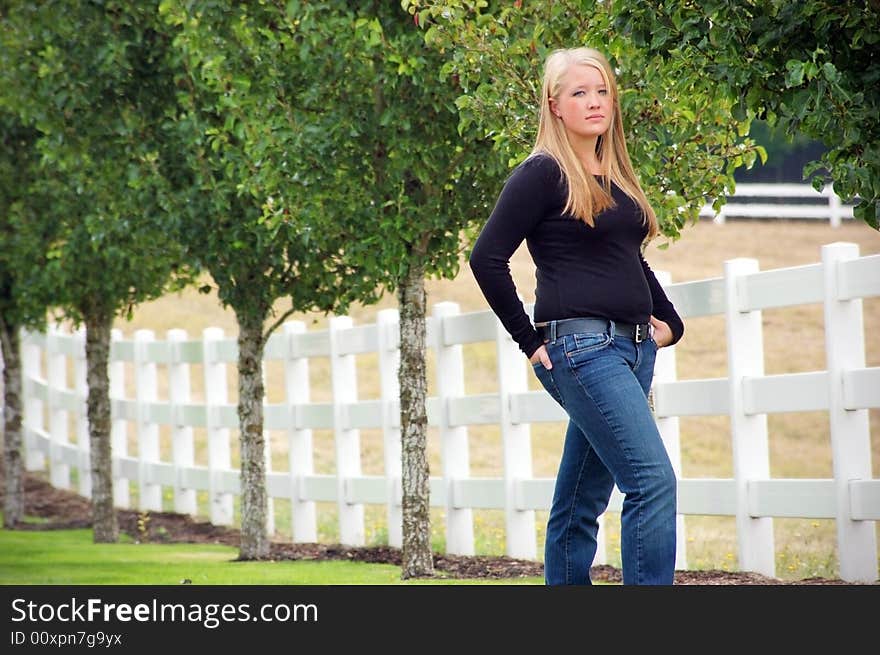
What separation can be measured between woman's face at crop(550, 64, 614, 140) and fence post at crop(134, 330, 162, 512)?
43.2 ft

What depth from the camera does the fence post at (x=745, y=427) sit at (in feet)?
27.3

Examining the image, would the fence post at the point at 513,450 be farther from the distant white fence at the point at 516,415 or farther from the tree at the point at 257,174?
the tree at the point at 257,174

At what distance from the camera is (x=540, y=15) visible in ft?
25.3

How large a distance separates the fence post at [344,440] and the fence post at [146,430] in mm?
5055

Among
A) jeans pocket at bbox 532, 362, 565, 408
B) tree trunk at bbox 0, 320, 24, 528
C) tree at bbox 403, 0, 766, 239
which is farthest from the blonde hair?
tree trunk at bbox 0, 320, 24, 528

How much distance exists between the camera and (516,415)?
10.3 m

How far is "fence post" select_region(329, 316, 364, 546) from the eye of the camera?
12.6 meters

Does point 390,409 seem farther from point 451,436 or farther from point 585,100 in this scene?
point 585,100

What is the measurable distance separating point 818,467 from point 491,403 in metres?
10.1

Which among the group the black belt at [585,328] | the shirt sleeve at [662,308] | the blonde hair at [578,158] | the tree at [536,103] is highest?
the tree at [536,103]

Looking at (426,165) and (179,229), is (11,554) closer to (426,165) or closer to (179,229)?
(179,229)

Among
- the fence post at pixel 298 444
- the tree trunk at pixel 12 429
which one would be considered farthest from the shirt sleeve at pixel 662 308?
the tree trunk at pixel 12 429

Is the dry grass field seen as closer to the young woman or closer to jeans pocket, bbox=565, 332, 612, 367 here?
the young woman

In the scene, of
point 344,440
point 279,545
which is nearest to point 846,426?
point 344,440
